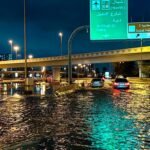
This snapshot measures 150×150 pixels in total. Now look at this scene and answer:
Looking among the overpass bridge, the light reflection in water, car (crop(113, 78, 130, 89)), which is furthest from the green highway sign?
the overpass bridge

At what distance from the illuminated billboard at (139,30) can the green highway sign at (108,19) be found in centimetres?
110

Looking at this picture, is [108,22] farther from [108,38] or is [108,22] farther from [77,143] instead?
[77,143]

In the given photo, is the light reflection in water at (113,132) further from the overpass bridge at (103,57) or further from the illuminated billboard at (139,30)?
the overpass bridge at (103,57)

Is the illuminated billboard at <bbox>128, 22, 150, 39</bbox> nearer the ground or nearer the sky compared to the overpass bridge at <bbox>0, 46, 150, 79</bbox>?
nearer the sky

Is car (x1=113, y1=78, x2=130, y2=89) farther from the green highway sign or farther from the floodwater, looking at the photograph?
the floodwater

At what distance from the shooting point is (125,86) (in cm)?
5947

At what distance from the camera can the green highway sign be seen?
1947 inches

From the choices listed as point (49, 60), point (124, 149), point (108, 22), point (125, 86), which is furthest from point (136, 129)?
point (49, 60)

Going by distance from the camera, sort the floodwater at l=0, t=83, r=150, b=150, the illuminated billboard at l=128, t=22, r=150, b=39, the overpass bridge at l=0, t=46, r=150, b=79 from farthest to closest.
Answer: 1. the overpass bridge at l=0, t=46, r=150, b=79
2. the illuminated billboard at l=128, t=22, r=150, b=39
3. the floodwater at l=0, t=83, r=150, b=150

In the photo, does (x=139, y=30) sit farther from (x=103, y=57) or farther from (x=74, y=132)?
(x=103, y=57)

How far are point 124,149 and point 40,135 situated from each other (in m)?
4.06

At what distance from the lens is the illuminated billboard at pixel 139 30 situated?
52.3m

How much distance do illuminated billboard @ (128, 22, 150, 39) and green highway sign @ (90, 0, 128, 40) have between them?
1.10 meters

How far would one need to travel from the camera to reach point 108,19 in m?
50.3
